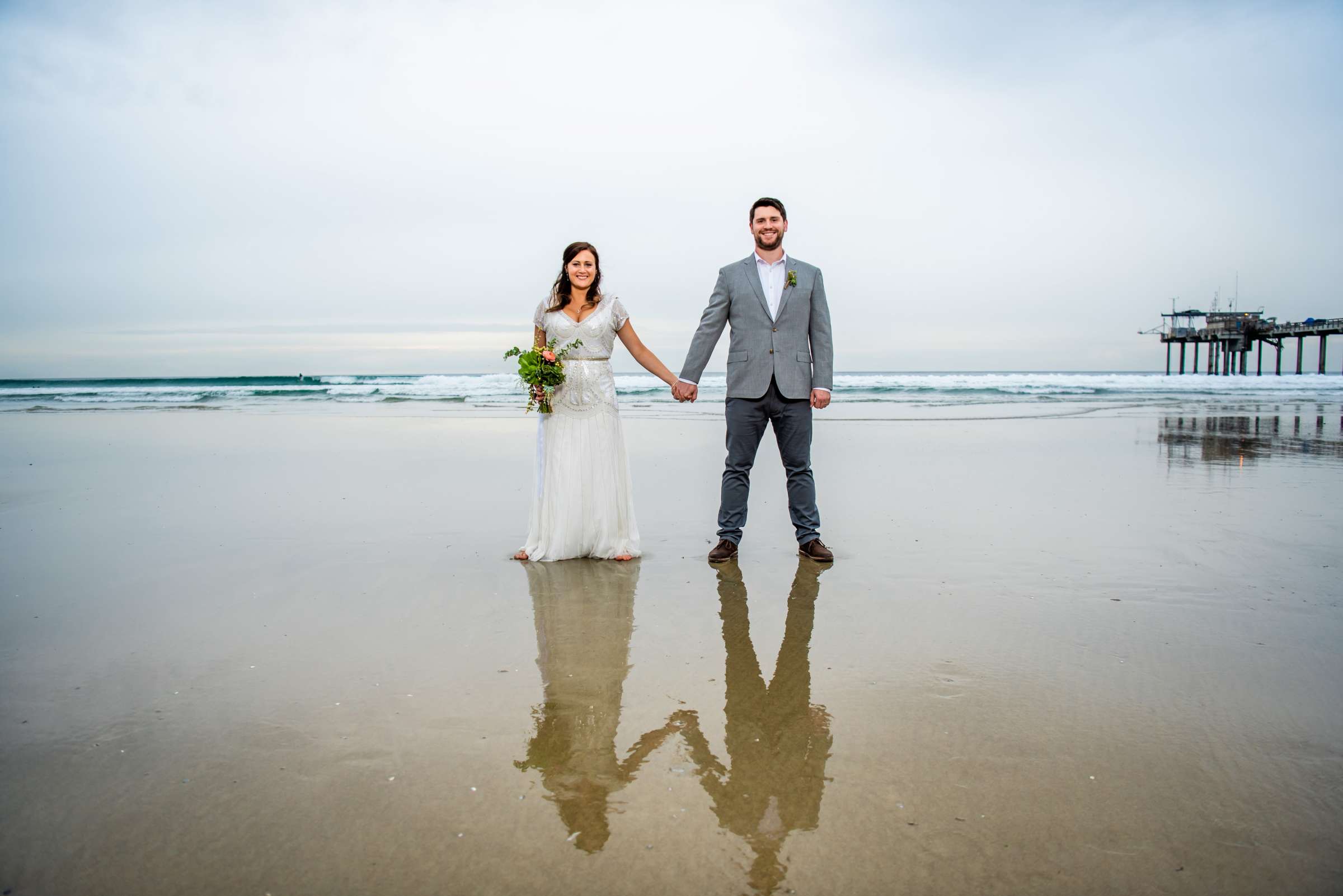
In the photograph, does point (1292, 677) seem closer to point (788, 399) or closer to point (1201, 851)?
point (1201, 851)

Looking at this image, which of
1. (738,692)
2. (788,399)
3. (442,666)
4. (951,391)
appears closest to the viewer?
(738,692)

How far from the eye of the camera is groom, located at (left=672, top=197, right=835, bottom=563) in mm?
4898

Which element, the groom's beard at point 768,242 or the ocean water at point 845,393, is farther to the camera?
the ocean water at point 845,393

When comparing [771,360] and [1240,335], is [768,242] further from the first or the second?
[1240,335]

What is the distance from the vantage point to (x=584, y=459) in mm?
4938

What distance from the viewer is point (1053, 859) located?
6.01 feet

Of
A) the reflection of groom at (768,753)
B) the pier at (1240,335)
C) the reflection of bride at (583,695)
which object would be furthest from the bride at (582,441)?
the pier at (1240,335)

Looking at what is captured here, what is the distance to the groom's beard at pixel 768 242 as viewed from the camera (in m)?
4.89

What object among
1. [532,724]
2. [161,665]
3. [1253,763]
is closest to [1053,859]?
[1253,763]

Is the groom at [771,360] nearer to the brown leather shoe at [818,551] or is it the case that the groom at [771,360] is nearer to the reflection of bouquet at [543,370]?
the brown leather shoe at [818,551]

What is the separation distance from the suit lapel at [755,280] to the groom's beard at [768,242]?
0.07 meters

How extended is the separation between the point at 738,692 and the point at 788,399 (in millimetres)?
2547

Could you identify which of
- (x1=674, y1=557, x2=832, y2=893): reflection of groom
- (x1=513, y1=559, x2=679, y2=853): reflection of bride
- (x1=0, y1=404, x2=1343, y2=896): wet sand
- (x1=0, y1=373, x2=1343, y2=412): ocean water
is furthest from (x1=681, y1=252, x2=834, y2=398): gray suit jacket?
(x1=0, y1=373, x2=1343, y2=412): ocean water

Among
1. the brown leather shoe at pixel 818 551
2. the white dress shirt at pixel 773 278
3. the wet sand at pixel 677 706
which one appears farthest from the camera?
the white dress shirt at pixel 773 278
